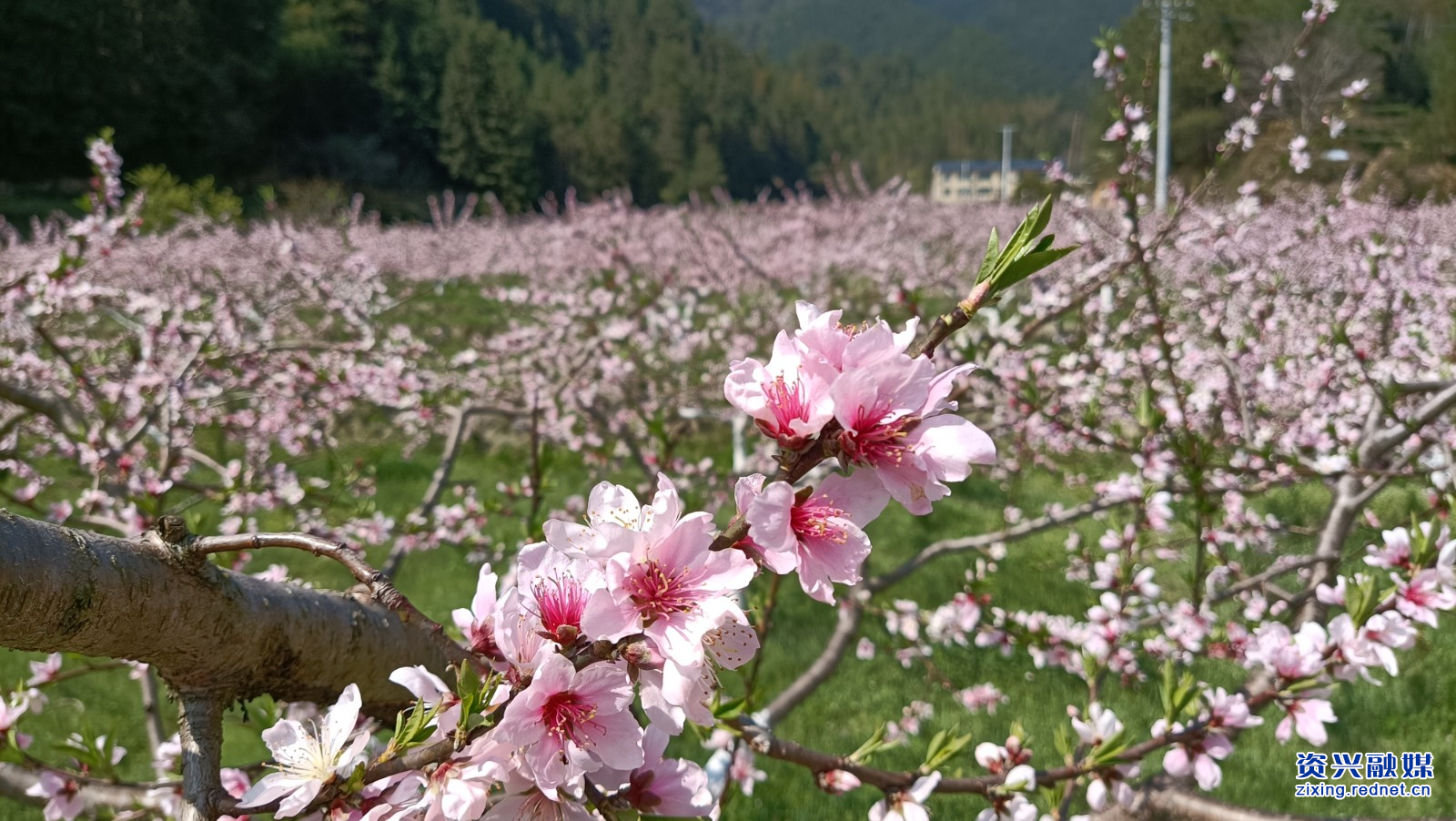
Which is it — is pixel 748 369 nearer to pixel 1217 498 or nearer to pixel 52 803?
pixel 52 803

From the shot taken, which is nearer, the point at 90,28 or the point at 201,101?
the point at 90,28

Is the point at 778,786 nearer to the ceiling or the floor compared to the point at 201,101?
nearer to the floor

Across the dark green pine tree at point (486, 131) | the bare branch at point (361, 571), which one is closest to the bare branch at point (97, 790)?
the bare branch at point (361, 571)

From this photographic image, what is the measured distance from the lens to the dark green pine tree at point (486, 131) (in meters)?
38.3

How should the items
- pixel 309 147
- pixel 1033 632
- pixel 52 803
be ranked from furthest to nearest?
pixel 309 147 → pixel 1033 632 → pixel 52 803

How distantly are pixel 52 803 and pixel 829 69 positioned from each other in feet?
522

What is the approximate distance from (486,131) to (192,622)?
4158cm

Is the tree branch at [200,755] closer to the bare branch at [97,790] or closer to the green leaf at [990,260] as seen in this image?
the bare branch at [97,790]

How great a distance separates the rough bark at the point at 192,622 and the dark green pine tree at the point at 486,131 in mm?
38262

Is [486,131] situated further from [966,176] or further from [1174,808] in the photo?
[966,176]

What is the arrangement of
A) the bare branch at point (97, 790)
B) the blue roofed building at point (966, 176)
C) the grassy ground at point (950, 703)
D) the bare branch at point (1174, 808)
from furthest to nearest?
the blue roofed building at point (966, 176)
the grassy ground at point (950, 703)
the bare branch at point (1174, 808)
the bare branch at point (97, 790)

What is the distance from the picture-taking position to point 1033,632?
242 centimetres

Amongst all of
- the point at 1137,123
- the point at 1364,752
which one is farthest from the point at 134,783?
the point at 1137,123

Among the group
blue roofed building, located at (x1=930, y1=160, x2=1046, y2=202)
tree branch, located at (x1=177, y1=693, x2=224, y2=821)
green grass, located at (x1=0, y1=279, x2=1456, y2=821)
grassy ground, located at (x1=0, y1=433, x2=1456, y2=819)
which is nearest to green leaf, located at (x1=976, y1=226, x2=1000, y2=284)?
tree branch, located at (x1=177, y1=693, x2=224, y2=821)
